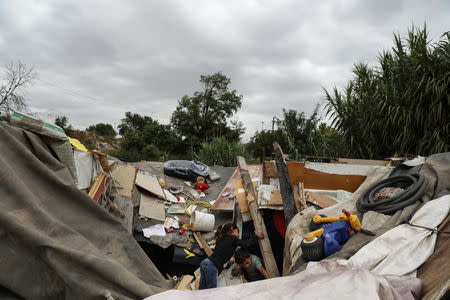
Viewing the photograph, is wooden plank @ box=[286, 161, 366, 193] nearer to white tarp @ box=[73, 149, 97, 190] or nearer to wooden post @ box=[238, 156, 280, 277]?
wooden post @ box=[238, 156, 280, 277]

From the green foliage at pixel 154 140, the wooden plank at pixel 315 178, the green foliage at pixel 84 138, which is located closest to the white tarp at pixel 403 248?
the wooden plank at pixel 315 178

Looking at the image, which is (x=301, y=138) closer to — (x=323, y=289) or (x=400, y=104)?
(x=400, y=104)

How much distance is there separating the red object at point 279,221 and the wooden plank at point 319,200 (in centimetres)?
48

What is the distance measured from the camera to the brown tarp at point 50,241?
155cm

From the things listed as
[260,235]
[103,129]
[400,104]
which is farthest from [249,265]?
[103,129]

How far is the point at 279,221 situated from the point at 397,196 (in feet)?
5.79

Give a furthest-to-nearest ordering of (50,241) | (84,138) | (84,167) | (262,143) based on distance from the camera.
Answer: (84,138) < (262,143) < (84,167) < (50,241)

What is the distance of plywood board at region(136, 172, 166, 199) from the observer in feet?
17.0

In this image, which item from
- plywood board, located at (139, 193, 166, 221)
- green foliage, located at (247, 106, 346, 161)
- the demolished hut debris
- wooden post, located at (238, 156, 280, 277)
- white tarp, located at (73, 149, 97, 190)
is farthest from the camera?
green foliage, located at (247, 106, 346, 161)

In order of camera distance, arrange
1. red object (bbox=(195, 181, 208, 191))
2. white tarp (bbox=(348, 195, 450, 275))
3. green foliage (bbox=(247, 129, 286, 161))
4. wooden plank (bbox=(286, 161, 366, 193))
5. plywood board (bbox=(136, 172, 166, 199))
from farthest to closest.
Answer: green foliage (bbox=(247, 129, 286, 161)) → red object (bbox=(195, 181, 208, 191)) → plywood board (bbox=(136, 172, 166, 199)) → wooden plank (bbox=(286, 161, 366, 193)) → white tarp (bbox=(348, 195, 450, 275))

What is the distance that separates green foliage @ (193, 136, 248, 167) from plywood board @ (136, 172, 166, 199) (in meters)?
4.36

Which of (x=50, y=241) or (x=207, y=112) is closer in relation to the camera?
(x=50, y=241)

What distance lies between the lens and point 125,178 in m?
4.69

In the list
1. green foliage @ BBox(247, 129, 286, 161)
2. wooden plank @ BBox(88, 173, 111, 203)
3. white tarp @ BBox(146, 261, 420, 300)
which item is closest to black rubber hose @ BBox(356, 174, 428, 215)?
white tarp @ BBox(146, 261, 420, 300)
